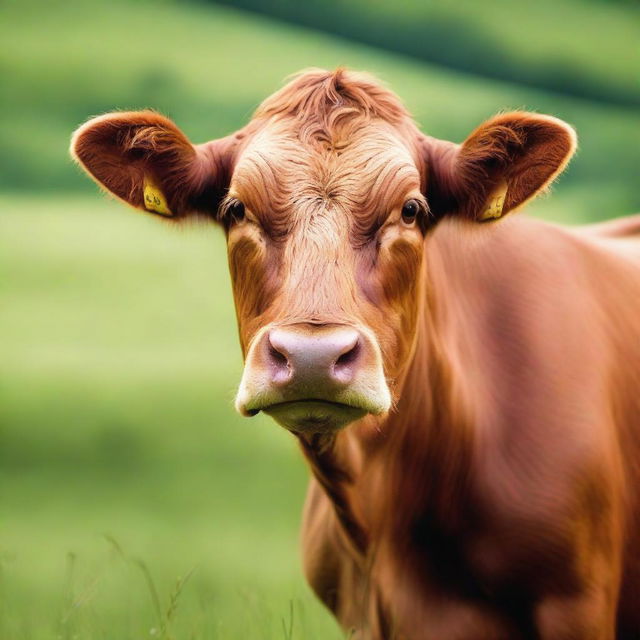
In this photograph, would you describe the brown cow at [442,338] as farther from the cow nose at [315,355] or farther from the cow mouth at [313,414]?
the cow nose at [315,355]

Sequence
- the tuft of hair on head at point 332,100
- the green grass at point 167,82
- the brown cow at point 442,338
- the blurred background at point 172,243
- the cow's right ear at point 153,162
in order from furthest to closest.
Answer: the green grass at point 167,82 → the blurred background at point 172,243 → the cow's right ear at point 153,162 → the tuft of hair on head at point 332,100 → the brown cow at point 442,338

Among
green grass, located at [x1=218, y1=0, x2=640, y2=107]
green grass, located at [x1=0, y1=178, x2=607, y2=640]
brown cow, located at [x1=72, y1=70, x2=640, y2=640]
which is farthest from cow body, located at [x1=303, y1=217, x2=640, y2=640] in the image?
green grass, located at [x1=218, y1=0, x2=640, y2=107]

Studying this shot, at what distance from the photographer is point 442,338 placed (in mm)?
2809

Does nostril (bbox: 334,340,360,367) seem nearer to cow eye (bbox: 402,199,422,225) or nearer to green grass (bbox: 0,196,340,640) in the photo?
cow eye (bbox: 402,199,422,225)

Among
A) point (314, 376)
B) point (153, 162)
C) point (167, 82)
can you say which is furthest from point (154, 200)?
point (167, 82)

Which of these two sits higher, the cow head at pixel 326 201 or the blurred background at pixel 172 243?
the cow head at pixel 326 201

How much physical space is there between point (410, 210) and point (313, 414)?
586 mm

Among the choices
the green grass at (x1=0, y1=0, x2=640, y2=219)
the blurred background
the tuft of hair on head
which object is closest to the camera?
the tuft of hair on head

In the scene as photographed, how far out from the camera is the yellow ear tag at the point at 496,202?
2.66m

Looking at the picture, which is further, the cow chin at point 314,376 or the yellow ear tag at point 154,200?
the yellow ear tag at point 154,200

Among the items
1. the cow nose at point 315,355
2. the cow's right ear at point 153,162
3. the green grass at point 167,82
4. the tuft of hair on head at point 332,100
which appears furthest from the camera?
the green grass at point 167,82

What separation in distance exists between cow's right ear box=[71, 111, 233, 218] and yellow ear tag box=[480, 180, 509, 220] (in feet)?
2.19

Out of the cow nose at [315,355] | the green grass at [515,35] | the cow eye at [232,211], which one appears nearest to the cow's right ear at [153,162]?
the cow eye at [232,211]

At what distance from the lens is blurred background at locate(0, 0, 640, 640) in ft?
17.0
